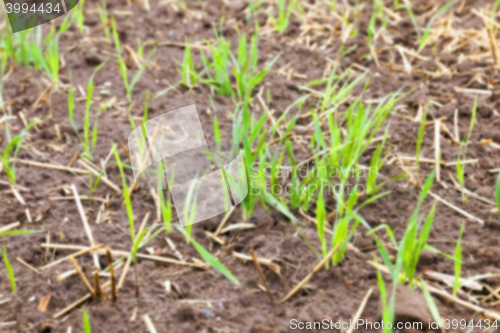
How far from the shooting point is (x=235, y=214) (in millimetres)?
1487

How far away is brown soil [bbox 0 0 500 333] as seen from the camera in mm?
1189

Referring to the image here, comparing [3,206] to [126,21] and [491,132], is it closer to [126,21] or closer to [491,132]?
[126,21]

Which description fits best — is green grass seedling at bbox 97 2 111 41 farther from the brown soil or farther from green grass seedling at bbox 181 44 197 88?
green grass seedling at bbox 181 44 197 88

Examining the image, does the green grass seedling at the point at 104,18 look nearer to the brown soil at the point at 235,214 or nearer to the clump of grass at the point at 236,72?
the brown soil at the point at 235,214

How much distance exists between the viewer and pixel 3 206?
1491 mm

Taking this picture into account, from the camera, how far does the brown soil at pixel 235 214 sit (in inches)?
46.8

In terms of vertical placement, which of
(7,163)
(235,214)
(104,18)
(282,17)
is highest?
(104,18)

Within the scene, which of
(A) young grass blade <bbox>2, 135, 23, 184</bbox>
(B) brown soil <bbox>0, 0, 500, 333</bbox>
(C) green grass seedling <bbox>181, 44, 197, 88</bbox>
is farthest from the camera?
(C) green grass seedling <bbox>181, 44, 197, 88</bbox>

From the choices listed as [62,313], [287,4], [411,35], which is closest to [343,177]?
[62,313]

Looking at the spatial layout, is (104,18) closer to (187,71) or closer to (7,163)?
(187,71)

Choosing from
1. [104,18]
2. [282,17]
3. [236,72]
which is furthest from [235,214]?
[104,18]

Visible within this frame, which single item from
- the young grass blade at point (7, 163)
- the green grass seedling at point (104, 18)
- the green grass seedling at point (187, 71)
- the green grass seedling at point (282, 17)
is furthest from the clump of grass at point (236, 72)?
the young grass blade at point (7, 163)

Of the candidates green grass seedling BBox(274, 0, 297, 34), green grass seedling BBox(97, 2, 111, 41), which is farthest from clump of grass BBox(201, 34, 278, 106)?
green grass seedling BBox(97, 2, 111, 41)

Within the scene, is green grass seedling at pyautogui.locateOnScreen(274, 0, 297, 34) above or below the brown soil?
above
